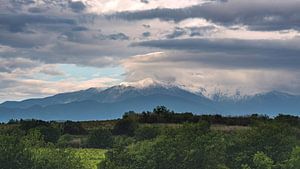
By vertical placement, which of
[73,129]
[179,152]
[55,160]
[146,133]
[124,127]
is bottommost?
[55,160]

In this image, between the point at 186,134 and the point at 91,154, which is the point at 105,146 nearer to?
the point at 91,154

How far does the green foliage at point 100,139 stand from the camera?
5522 inches

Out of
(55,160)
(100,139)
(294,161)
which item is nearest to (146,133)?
(100,139)

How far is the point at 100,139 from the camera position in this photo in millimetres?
141125

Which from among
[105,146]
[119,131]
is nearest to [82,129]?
[119,131]

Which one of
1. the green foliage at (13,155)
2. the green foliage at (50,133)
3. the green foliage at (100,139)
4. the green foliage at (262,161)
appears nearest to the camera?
the green foliage at (13,155)

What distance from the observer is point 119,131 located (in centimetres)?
15988

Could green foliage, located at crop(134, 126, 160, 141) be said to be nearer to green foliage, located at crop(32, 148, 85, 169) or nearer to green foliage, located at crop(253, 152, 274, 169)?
green foliage, located at crop(253, 152, 274, 169)

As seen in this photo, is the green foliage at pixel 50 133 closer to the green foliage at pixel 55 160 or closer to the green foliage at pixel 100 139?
the green foliage at pixel 100 139

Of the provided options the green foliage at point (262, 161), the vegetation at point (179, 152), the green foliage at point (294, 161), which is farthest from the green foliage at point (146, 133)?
the green foliage at point (294, 161)

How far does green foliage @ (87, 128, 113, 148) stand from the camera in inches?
5522

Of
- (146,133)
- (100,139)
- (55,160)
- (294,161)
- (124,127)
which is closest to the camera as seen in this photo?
(55,160)

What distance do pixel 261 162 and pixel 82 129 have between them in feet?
300

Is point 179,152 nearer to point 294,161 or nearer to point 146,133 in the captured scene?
point 294,161
